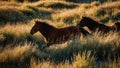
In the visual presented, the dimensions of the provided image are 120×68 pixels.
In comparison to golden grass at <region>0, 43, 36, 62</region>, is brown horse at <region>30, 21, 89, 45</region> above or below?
below

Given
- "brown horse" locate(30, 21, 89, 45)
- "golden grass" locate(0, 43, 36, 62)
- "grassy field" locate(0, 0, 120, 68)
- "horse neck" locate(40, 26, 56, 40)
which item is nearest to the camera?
"grassy field" locate(0, 0, 120, 68)

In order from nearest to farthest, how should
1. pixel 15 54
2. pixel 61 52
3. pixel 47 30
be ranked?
pixel 15 54
pixel 61 52
pixel 47 30

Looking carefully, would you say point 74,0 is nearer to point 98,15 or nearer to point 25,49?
point 98,15

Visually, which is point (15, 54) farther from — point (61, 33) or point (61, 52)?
point (61, 33)

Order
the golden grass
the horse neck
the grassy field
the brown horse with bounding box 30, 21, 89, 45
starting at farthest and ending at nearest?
the horse neck, the brown horse with bounding box 30, 21, 89, 45, the golden grass, the grassy field

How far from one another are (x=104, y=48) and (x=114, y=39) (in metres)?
0.87

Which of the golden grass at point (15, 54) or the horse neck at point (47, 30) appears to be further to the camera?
the horse neck at point (47, 30)

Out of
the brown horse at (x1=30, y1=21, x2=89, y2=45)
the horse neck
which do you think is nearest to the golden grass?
the brown horse at (x1=30, y1=21, x2=89, y2=45)

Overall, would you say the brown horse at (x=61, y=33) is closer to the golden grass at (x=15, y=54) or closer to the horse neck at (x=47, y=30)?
the horse neck at (x=47, y=30)

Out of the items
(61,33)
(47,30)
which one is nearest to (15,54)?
(61,33)

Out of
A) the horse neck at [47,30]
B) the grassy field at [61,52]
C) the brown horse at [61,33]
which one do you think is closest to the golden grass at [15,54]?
the grassy field at [61,52]

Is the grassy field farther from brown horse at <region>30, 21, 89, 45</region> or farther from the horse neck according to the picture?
the horse neck

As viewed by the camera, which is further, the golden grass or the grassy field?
the golden grass

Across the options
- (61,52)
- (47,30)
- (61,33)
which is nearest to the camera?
(61,52)
